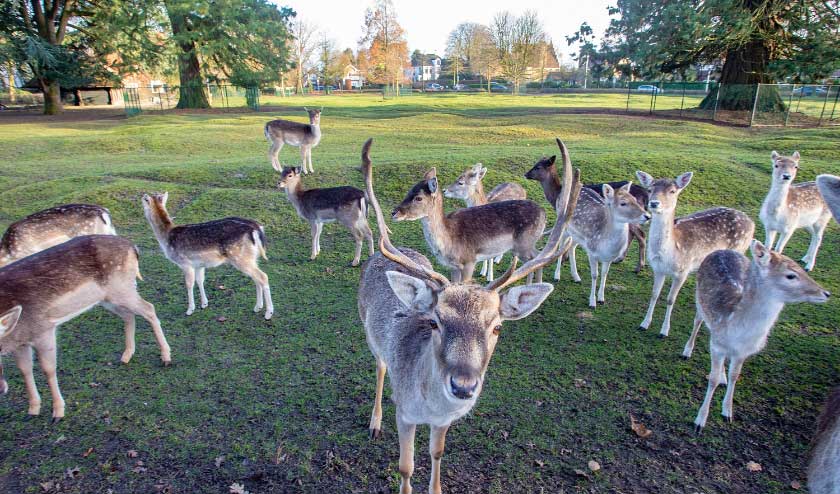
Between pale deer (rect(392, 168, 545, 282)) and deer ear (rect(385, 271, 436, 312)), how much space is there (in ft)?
12.5

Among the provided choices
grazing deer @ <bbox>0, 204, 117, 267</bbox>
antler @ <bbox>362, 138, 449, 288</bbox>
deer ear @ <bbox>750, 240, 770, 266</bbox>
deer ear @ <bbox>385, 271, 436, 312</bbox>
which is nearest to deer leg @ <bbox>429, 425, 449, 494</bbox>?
deer ear @ <bbox>385, 271, 436, 312</bbox>

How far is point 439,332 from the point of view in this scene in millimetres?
2662

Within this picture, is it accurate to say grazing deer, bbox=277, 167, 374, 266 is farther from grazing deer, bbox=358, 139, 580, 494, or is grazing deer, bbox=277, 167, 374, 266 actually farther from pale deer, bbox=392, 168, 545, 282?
grazing deer, bbox=358, 139, 580, 494

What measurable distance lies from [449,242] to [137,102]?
3581cm

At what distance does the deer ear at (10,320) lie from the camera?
376cm

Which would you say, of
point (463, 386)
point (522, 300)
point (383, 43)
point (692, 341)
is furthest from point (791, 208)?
point (383, 43)

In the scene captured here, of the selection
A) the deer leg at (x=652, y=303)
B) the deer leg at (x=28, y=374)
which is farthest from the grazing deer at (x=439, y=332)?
the deer leg at (x=652, y=303)

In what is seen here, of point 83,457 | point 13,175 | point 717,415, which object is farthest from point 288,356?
point 13,175

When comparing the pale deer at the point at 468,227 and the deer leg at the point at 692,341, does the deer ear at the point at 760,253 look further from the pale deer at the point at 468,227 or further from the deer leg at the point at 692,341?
the pale deer at the point at 468,227

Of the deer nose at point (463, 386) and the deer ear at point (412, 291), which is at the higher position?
the deer ear at point (412, 291)

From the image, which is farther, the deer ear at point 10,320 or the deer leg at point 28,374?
the deer leg at point 28,374

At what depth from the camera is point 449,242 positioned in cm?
684

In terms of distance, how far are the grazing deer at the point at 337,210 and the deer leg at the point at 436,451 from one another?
4893mm

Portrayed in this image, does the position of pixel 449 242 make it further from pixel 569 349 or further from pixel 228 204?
pixel 228 204
